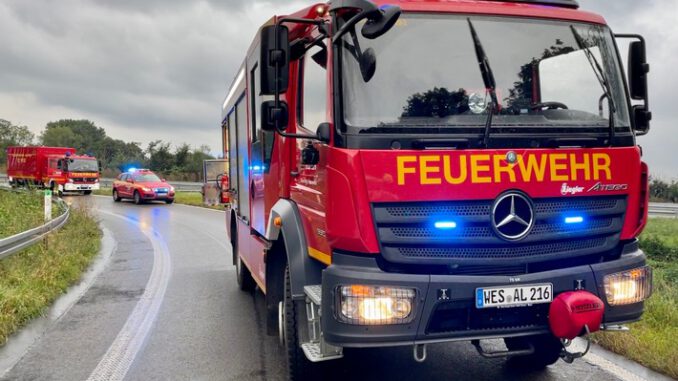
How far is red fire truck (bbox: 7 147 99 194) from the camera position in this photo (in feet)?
113

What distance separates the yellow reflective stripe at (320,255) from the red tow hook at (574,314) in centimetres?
133

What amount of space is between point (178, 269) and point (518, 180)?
7472mm

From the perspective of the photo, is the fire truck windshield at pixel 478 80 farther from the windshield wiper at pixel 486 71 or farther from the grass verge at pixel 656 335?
the grass verge at pixel 656 335

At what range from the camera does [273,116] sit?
3.66m

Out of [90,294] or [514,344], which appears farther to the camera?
[90,294]

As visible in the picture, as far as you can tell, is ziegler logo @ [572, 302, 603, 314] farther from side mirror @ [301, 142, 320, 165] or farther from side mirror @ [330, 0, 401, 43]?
side mirror @ [330, 0, 401, 43]

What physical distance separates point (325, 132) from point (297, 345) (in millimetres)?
1470

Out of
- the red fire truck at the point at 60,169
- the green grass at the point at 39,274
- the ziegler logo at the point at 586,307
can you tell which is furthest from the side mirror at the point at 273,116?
the red fire truck at the point at 60,169

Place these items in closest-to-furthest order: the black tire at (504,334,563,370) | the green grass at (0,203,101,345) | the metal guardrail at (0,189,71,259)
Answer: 1. the black tire at (504,334,563,370)
2. the green grass at (0,203,101,345)
3. the metal guardrail at (0,189,71,259)

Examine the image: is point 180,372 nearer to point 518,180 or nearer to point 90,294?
point 518,180

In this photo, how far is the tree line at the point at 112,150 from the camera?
171 feet

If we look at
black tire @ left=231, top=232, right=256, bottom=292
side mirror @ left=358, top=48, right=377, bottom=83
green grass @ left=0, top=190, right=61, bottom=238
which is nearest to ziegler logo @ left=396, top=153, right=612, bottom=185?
side mirror @ left=358, top=48, right=377, bottom=83

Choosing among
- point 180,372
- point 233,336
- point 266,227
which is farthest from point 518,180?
point 233,336

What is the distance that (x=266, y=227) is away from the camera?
4992 millimetres
